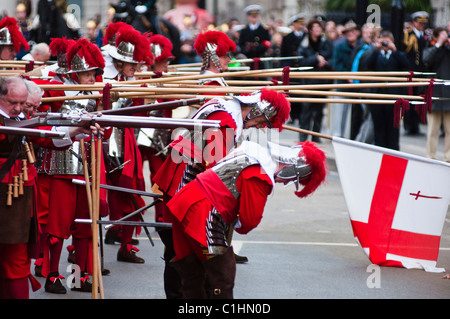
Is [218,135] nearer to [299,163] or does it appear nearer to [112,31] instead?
[299,163]

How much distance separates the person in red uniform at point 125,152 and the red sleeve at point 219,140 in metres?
1.62

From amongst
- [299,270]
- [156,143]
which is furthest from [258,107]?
[156,143]

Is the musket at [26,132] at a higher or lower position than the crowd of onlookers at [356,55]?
higher

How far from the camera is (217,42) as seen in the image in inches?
314

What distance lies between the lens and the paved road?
6742 mm

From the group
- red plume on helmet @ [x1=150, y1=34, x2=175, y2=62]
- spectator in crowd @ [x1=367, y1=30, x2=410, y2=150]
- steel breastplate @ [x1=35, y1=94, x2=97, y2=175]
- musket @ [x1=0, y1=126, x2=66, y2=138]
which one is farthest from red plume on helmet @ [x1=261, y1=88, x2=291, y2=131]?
spectator in crowd @ [x1=367, y1=30, x2=410, y2=150]

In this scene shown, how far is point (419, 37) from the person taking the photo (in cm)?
1572

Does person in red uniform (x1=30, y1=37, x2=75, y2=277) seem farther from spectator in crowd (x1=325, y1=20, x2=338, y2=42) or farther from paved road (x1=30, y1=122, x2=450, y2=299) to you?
spectator in crowd (x1=325, y1=20, x2=338, y2=42)

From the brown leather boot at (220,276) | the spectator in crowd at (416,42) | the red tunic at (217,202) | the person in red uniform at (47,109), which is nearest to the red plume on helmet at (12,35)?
the person in red uniform at (47,109)

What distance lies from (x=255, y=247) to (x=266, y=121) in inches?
118

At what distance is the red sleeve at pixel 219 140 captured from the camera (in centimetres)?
594

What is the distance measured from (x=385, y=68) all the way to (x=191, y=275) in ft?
28.1

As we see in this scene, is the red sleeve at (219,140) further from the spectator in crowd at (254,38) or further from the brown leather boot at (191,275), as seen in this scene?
the spectator in crowd at (254,38)
